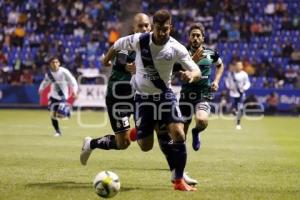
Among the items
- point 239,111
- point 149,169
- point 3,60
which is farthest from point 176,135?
point 3,60

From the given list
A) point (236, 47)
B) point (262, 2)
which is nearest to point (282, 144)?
point (236, 47)

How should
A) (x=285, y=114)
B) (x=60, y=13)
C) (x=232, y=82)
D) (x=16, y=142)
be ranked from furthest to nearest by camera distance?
(x=60, y=13) → (x=285, y=114) → (x=232, y=82) → (x=16, y=142)

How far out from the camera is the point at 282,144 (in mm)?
17781

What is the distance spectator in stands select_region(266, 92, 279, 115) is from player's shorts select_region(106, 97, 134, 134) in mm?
24375

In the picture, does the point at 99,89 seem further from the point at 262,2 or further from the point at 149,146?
the point at 149,146

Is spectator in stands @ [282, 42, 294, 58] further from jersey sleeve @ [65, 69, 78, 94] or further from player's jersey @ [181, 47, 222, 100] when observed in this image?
player's jersey @ [181, 47, 222, 100]

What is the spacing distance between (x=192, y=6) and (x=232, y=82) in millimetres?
15542

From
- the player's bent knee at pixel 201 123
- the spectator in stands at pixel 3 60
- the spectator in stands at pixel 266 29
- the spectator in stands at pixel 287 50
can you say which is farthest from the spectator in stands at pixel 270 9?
the player's bent knee at pixel 201 123

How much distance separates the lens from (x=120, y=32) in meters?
38.8

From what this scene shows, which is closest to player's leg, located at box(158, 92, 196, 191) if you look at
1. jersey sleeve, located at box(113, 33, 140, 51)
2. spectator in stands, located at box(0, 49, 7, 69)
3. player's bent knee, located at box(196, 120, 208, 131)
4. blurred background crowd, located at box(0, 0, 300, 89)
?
jersey sleeve, located at box(113, 33, 140, 51)

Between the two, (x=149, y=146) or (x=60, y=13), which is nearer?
A: (x=149, y=146)

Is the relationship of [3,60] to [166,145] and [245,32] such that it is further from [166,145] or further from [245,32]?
[166,145]

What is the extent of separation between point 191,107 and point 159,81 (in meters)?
3.70

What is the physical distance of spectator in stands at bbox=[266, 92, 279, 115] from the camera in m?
34.3
